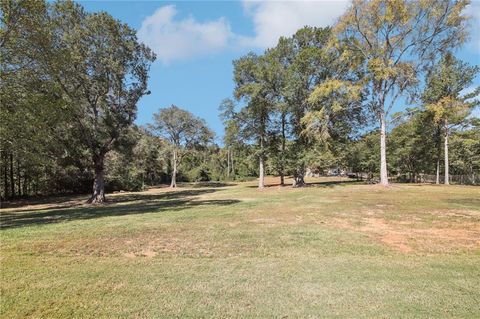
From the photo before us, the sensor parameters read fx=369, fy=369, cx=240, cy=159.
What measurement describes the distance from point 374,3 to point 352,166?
2658 centimetres

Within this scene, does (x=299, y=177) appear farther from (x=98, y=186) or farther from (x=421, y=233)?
(x=421, y=233)

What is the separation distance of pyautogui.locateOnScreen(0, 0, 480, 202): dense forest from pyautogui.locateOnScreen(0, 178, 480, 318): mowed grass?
853 centimetres

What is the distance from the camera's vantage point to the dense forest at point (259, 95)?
50.1 feet

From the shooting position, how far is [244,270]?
5938mm

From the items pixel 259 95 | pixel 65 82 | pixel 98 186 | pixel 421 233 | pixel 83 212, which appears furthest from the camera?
pixel 259 95

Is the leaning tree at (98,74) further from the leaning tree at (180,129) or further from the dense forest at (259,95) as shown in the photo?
the leaning tree at (180,129)

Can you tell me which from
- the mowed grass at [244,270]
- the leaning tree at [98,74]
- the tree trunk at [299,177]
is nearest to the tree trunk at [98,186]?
the leaning tree at [98,74]

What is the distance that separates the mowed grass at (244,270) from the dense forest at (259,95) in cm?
853

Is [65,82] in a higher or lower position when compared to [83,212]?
higher

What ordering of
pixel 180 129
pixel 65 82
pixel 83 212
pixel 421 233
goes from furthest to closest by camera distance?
pixel 180 129 < pixel 65 82 < pixel 83 212 < pixel 421 233

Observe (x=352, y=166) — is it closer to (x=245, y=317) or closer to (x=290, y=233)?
(x=290, y=233)

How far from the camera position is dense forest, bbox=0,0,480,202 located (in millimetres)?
15276

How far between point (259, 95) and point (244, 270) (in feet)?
95.3

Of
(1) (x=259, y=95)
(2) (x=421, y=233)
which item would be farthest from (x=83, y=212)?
(1) (x=259, y=95)
